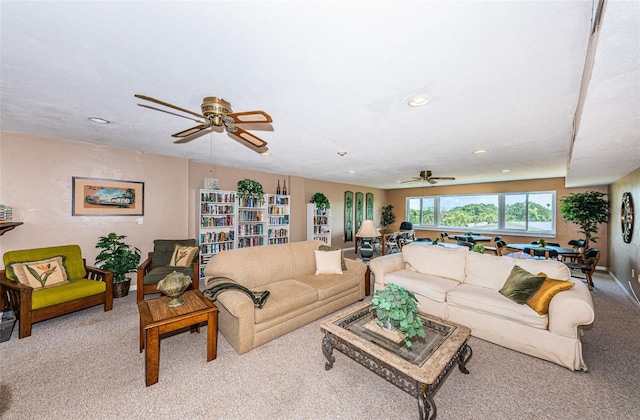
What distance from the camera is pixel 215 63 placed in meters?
1.65

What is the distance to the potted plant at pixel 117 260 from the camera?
12.4 feet

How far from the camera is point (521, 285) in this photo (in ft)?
8.40

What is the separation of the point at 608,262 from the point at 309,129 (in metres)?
7.80

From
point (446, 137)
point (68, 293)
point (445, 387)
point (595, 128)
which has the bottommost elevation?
point (445, 387)

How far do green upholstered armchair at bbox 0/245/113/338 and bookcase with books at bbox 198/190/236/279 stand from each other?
69.7 inches

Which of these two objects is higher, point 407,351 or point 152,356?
point 407,351

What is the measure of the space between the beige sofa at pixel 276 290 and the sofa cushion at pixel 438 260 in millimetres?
801

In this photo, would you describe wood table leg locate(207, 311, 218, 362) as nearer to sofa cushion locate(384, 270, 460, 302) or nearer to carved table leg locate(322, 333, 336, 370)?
carved table leg locate(322, 333, 336, 370)

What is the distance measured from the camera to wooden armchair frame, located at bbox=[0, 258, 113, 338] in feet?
8.55

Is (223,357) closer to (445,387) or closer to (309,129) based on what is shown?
(445,387)

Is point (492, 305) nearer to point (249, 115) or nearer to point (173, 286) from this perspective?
point (249, 115)

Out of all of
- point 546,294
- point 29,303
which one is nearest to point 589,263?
point 546,294

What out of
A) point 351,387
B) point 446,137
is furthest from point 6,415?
point 446,137

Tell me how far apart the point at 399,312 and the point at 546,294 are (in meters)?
1.59
